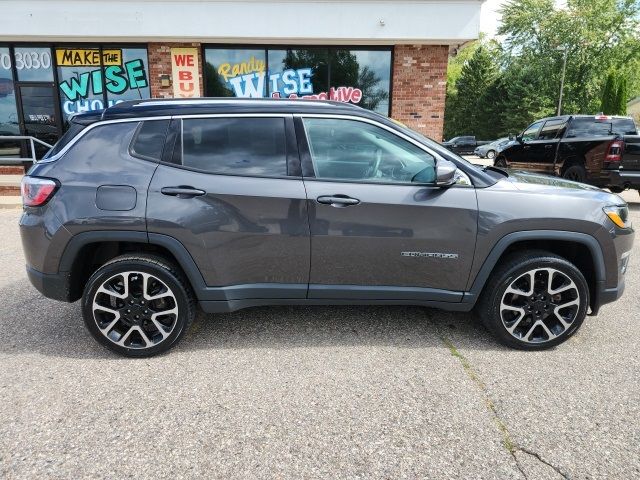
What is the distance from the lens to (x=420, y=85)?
37.4 ft

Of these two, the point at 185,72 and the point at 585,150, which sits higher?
the point at 185,72

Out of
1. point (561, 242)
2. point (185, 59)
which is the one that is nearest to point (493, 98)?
point (185, 59)

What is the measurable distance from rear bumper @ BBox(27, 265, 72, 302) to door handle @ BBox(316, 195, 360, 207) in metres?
1.81

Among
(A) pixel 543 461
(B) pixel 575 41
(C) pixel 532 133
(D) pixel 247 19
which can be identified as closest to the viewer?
(A) pixel 543 461

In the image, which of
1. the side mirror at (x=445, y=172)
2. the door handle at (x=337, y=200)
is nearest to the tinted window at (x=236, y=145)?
the door handle at (x=337, y=200)

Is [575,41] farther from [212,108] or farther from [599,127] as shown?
[212,108]

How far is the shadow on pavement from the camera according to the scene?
133 inches

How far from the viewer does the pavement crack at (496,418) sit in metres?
2.21

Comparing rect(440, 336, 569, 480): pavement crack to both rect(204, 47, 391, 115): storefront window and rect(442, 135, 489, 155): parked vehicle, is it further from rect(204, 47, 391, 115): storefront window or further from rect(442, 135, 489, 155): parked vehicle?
rect(204, 47, 391, 115): storefront window

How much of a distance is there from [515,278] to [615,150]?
6995 millimetres

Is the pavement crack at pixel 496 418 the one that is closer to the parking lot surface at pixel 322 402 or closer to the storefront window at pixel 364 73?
the parking lot surface at pixel 322 402

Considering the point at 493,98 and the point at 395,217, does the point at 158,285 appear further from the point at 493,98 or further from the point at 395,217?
the point at 493,98

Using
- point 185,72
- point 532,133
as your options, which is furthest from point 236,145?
point 532,133

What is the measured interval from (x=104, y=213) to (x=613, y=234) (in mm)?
3428
